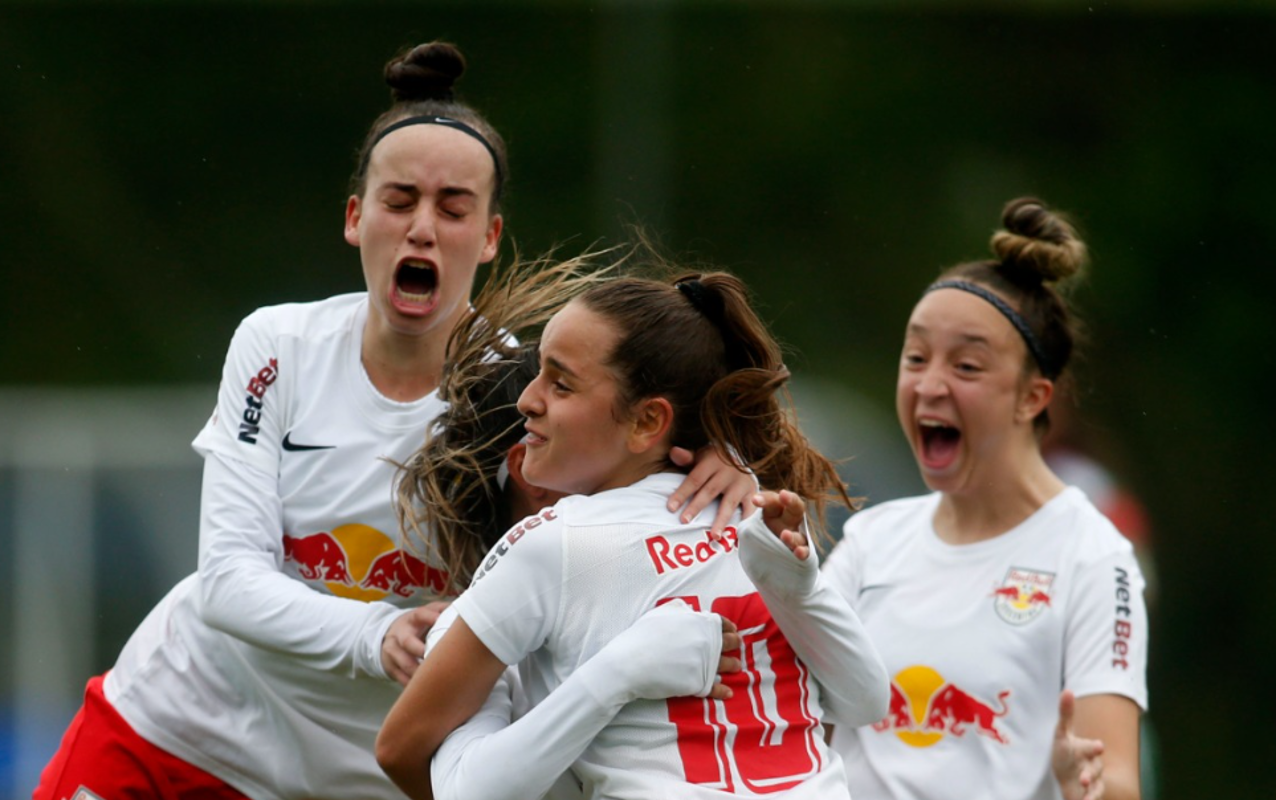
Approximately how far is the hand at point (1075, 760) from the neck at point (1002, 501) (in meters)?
0.65

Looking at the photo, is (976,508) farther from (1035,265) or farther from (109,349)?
(109,349)

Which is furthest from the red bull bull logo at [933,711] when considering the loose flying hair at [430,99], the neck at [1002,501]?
the loose flying hair at [430,99]

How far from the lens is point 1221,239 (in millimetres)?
11195

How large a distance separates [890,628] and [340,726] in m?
1.33

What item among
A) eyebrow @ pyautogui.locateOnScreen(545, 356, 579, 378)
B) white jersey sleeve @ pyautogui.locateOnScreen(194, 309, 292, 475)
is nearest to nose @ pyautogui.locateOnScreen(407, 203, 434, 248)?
white jersey sleeve @ pyautogui.locateOnScreen(194, 309, 292, 475)

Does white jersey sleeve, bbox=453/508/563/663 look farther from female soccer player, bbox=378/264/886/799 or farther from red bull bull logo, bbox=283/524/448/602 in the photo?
red bull bull logo, bbox=283/524/448/602

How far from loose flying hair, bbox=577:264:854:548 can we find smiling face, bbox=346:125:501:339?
2.35 feet

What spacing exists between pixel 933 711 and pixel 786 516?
1.36 metres

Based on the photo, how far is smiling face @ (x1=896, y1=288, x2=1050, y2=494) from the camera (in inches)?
174

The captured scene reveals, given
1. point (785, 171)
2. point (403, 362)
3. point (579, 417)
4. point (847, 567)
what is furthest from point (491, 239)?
point (785, 171)

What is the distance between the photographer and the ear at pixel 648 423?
10.7ft

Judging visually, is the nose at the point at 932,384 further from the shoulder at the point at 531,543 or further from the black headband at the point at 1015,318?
the shoulder at the point at 531,543

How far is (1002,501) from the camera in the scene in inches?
173

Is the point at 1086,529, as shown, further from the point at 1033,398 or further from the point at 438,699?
the point at 438,699
